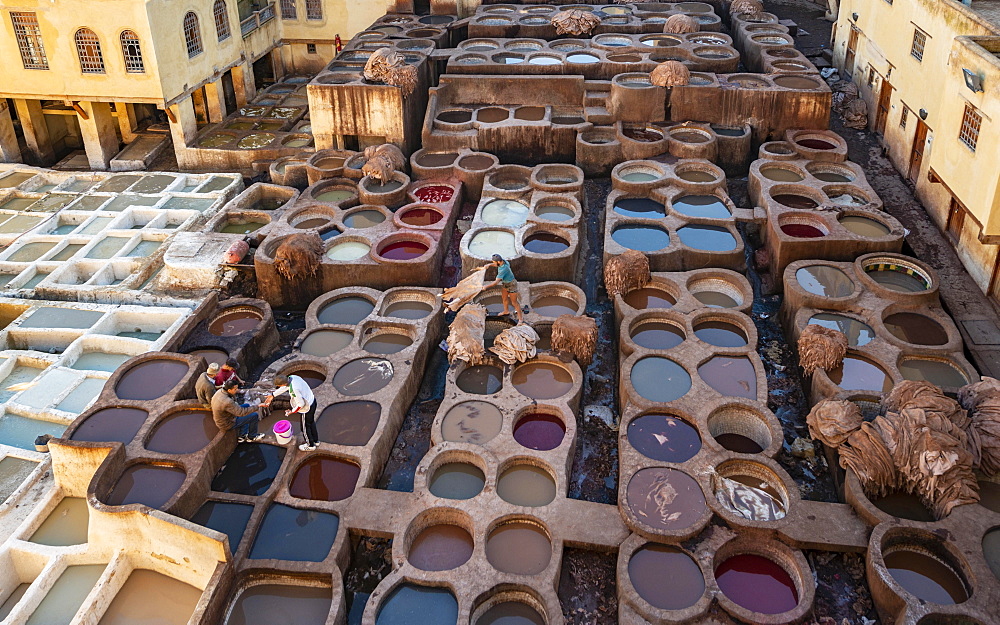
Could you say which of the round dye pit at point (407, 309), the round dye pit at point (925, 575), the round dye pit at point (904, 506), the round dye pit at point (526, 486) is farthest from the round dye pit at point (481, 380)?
the round dye pit at point (925, 575)

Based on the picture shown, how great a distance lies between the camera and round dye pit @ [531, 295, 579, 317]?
52.7ft

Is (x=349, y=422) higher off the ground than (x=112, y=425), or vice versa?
(x=112, y=425)

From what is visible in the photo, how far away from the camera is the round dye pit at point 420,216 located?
19.1 m

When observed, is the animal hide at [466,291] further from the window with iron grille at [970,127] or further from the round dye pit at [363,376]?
the window with iron grille at [970,127]

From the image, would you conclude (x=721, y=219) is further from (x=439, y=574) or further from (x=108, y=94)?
(x=108, y=94)

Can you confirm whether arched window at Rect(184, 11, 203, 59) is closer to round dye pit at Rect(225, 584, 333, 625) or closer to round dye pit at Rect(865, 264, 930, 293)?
round dye pit at Rect(225, 584, 333, 625)

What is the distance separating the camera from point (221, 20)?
→ 25781 mm

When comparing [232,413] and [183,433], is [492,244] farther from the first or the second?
[183,433]

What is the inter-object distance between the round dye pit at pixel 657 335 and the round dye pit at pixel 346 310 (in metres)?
5.50

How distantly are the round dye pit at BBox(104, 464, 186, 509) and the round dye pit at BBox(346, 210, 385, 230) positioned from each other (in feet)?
27.4

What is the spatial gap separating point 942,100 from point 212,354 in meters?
15.3

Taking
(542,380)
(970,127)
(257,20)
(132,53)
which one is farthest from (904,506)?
(257,20)

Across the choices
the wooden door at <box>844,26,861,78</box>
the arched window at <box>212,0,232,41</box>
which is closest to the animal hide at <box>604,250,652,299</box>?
the wooden door at <box>844,26,861,78</box>

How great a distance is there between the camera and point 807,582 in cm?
1040
